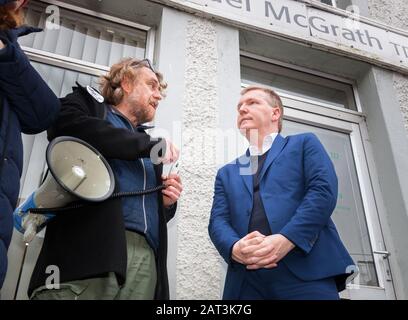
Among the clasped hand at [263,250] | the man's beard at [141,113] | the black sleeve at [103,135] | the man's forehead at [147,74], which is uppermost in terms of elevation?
the man's forehead at [147,74]

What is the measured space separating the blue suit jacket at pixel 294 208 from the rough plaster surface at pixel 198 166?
513 millimetres

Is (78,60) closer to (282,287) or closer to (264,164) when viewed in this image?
(264,164)

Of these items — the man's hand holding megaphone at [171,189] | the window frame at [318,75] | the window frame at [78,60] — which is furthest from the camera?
the window frame at [318,75]

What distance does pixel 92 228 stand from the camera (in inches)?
65.6

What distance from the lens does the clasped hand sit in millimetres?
1723

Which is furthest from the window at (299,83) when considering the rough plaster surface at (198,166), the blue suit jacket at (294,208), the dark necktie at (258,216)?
the dark necktie at (258,216)

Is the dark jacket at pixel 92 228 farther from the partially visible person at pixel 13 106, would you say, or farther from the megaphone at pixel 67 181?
the partially visible person at pixel 13 106

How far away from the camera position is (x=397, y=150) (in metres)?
3.49

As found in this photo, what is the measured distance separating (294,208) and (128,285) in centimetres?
78

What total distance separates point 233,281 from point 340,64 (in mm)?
2772

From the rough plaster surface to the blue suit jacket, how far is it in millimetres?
513

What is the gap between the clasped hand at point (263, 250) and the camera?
1.72m
